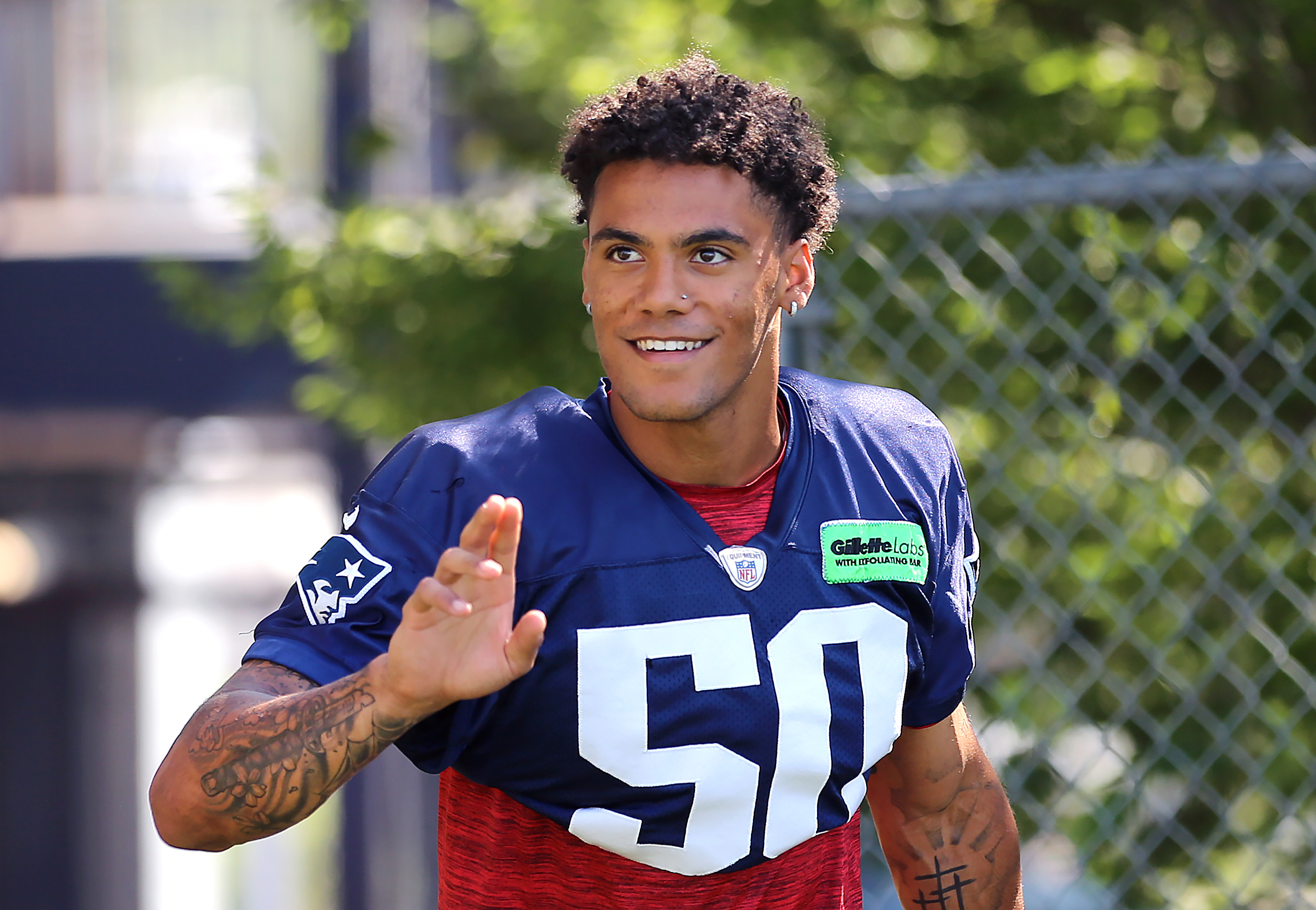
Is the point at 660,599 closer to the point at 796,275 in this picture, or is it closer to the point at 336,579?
the point at 336,579

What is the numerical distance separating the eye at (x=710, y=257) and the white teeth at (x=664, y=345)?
0.12 meters

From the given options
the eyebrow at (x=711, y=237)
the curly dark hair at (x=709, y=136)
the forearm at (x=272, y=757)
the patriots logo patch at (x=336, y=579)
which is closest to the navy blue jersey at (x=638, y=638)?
the patriots logo patch at (x=336, y=579)

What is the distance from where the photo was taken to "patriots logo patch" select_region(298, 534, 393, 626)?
187cm

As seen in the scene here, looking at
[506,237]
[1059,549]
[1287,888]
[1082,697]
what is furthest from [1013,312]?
[1287,888]

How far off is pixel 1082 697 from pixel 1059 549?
0.63 meters

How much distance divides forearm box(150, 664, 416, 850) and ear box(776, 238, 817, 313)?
96 cm

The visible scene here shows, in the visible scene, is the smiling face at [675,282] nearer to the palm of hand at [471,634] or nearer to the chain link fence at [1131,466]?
the palm of hand at [471,634]

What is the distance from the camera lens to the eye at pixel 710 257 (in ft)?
6.95

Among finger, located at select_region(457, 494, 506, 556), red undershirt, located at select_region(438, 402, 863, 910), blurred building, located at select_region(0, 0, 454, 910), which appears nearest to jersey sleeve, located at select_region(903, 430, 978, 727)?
red undershirt, located at select_region(438, 402, 863, 910)

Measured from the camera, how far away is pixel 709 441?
2174 mm

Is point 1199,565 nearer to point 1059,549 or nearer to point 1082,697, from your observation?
point 1059,549

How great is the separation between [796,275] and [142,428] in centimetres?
694

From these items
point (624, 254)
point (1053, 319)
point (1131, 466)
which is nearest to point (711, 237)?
point (624, 254)

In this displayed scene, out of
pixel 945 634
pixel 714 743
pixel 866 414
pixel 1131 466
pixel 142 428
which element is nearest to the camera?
pixel 714 743
